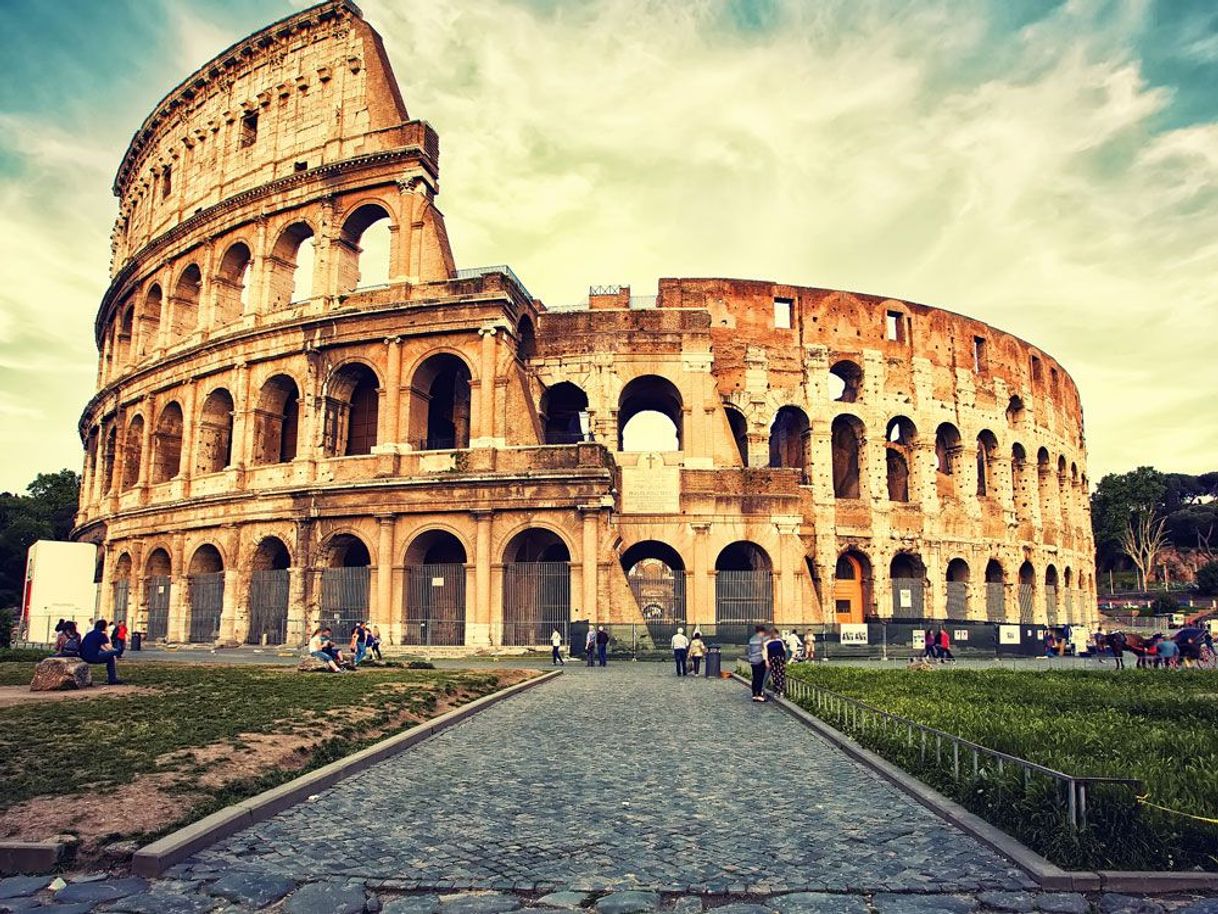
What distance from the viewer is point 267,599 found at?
27.4m

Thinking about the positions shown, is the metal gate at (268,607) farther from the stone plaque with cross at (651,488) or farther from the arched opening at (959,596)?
the arched opening at (959,596)

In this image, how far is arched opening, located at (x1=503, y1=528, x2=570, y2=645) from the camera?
2547 cm

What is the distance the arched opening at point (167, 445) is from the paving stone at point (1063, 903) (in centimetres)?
3221

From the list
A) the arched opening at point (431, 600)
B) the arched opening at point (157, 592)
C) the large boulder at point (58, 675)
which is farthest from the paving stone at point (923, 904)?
the arched opening at point (157, 592)

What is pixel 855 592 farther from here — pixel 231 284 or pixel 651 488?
pixel 231 284

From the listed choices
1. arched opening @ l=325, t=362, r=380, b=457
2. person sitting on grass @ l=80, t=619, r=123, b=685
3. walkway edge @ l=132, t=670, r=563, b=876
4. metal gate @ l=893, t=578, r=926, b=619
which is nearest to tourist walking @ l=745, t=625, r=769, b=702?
walkway edge @ l=132, t=670, r=563, b=876

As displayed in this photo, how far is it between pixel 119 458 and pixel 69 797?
31801mm

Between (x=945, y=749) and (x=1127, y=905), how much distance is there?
120 inches

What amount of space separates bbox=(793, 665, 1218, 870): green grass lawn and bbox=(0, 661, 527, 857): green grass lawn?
17.4 feet

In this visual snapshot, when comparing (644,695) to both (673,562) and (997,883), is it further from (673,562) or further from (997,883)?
(673,562)

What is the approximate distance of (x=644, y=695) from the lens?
1520 centimetres

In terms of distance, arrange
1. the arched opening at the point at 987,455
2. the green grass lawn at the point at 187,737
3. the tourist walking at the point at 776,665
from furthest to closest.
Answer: the arched opening at the point at 987,455, the tourist walking at the point at 776,665, the green grass lawn at the point at 187,737

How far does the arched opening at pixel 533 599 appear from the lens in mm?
25469

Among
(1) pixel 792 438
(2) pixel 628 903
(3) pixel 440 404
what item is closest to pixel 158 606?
(3) pixel 440 404
